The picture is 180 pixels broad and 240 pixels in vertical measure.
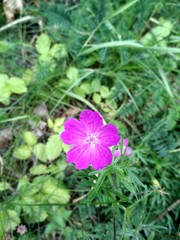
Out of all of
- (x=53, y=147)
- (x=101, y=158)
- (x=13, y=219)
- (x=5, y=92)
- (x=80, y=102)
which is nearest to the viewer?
(x=101, y=158)

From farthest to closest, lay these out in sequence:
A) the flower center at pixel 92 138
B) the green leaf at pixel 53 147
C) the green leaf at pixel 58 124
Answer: the green leaf at pixel 58 124 < the green leaf at pixel 53 147 < the flower center at pixel 92 138

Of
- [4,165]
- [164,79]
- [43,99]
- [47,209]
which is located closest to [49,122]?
[43,99]

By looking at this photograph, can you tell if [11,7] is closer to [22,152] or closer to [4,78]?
[4,78]

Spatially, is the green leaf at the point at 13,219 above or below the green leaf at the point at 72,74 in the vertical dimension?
below

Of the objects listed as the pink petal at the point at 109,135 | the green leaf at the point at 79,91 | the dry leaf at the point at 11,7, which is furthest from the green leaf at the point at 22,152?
the dry leaf at the point at 11,7

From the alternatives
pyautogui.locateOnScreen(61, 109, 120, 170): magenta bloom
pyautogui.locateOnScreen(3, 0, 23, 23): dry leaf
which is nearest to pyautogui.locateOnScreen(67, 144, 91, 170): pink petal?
pyautogui.locateOnScreen(61, 109, 120, 170): magenta bloom

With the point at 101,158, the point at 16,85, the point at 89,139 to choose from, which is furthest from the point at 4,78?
the point at 101,158

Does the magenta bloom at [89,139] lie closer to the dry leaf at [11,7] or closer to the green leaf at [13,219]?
the green leaf at [13,219]
